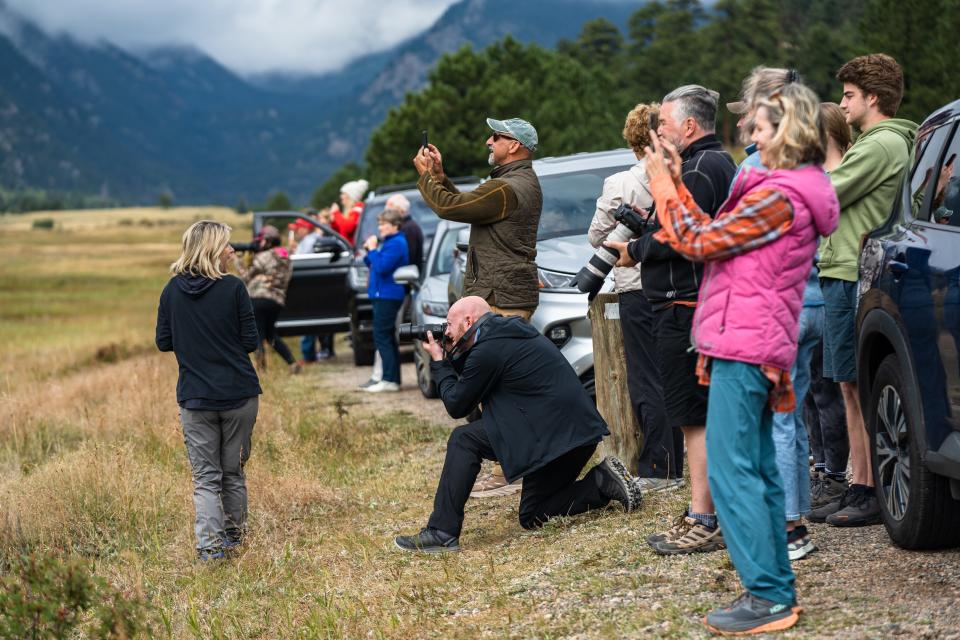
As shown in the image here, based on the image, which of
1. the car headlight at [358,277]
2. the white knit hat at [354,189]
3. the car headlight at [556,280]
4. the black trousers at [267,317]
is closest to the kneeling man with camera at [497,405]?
the car headlight at [556,280]

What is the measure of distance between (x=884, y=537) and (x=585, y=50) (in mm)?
112088

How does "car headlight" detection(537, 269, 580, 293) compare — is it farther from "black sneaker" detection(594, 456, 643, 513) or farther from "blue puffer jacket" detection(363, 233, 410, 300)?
"blue puffer jacket" detection(363, 233, 410, 300)

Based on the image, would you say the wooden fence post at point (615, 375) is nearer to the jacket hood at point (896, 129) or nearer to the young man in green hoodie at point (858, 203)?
the young man in green hoodie at point (858, 203)

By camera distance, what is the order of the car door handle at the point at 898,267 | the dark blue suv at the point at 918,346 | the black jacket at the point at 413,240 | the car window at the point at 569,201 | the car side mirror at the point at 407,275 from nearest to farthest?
the dark blue suv at the point at 918,346, the car door handle at the point at 898,267, the car window at the point at 569,201, the car side mirror at the point at 407,275, the black jacket at the point at 413,240

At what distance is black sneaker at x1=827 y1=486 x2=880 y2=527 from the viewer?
5793 millimetres

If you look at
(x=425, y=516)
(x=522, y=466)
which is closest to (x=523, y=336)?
(x=522, y=466)

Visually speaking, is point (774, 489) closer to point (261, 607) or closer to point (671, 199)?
point (671, 199)

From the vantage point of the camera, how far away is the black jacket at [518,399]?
6.40m

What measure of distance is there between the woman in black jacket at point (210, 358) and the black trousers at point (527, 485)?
1155 millimetres

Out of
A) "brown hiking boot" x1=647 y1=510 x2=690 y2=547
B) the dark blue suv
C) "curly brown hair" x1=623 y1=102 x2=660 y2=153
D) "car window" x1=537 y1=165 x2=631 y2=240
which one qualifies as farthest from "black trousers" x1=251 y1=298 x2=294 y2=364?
the dark blue suv

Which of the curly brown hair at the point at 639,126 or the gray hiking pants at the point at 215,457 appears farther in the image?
the gray hiking pants at the point at 215,457

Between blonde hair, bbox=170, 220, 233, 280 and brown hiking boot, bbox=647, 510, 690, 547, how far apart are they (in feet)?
8.80

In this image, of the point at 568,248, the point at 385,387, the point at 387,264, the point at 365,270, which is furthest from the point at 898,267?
the point at 365,270

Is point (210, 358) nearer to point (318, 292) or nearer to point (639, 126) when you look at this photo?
point (639, 126)
